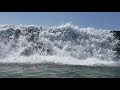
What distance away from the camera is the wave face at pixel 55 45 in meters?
4.58

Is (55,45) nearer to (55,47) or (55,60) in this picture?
(55,47)

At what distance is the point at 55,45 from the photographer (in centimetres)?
470

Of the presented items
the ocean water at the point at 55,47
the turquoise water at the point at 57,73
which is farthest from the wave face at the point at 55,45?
the turquoise water at the point at 57,73

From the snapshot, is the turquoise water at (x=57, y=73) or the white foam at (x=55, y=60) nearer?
the turquoise water at (x=57, y=73)

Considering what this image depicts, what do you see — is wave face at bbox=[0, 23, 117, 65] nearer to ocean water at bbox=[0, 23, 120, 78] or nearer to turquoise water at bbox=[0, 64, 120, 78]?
ocean water at bbox=[0, 23, 120, 78]

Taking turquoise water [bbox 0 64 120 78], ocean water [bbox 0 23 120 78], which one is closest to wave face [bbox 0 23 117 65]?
ocean water [bbox 0 23 120 78]

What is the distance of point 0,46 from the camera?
458 centimetres

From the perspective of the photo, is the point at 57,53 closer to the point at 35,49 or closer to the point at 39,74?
the point at 35,49

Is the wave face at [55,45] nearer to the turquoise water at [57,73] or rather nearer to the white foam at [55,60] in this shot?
the white foam at [55,60]

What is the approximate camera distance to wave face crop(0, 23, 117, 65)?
15.0ft

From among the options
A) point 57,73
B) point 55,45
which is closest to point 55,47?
point 55,45
